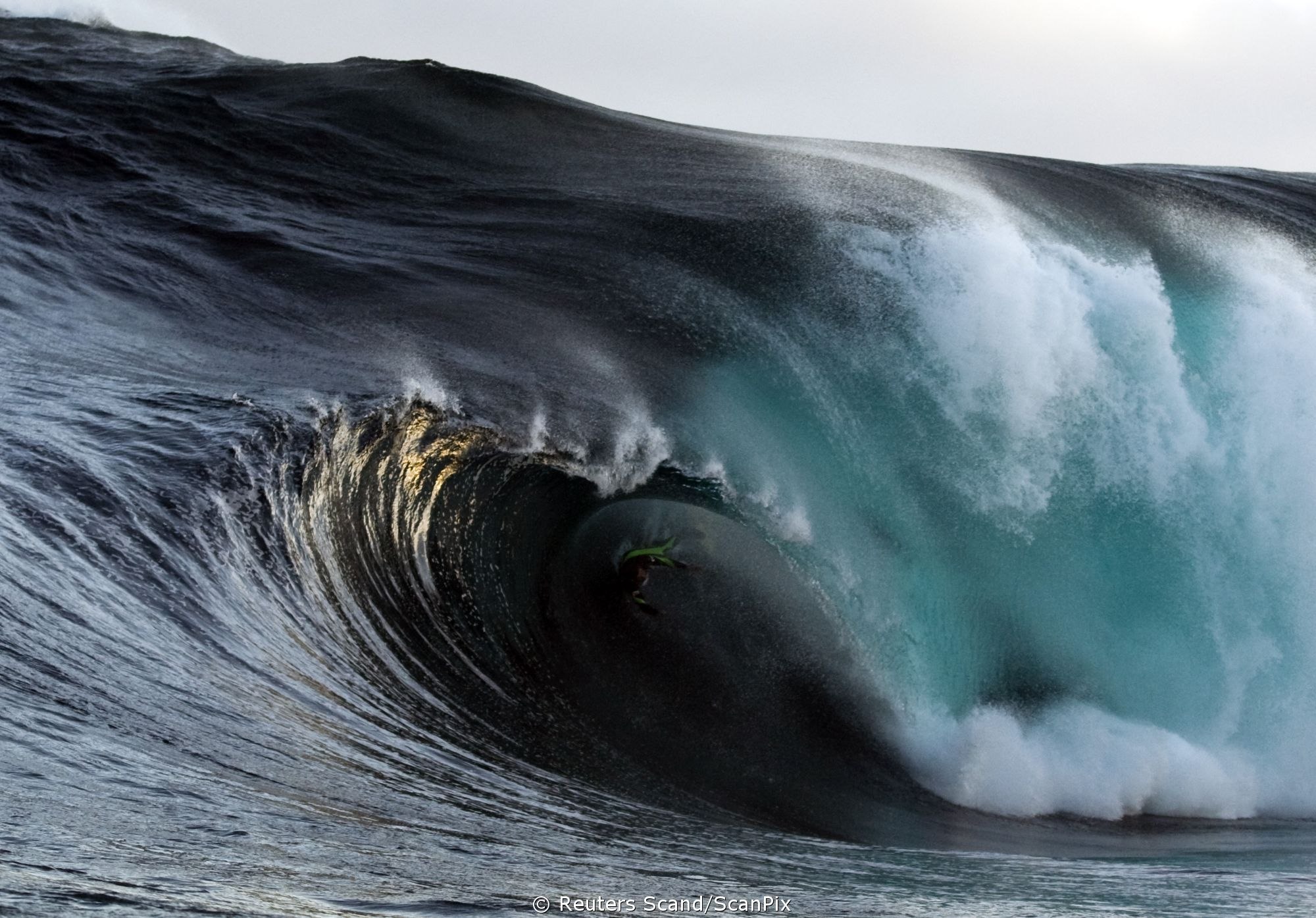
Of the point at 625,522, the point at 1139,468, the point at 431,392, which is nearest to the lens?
the point at 625,522

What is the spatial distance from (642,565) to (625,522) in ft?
1.31

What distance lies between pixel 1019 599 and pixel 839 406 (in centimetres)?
197

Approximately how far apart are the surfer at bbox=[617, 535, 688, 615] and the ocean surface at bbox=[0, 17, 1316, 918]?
70 millimetres

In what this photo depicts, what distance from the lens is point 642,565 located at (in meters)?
7.89

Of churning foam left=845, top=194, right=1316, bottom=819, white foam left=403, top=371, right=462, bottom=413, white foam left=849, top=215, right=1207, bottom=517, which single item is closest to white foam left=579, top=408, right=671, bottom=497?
white foam left=403, top=371, right=462, bottom=413

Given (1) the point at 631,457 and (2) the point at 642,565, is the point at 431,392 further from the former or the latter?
(2) the point at 642,565

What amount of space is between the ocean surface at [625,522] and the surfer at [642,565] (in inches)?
2.7

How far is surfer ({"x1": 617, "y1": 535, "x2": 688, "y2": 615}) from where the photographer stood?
7.70 meters

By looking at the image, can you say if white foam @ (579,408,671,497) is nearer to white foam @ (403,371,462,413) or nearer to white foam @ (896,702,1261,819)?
white foam @ (403,371,462,413)

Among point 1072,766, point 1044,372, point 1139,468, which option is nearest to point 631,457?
point 1044,372

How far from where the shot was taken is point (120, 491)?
628cm

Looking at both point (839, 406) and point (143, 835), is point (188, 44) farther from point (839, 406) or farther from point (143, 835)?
point (143, 835)

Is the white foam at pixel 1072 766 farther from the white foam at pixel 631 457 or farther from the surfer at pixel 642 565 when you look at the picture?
the white foam at pixel 631 457

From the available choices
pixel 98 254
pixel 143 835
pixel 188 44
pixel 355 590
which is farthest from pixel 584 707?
pixel 188 44
